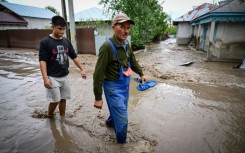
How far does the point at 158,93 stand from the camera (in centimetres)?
523

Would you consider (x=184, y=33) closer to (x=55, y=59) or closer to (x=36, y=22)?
(x=55, y=59)

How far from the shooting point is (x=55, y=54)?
286 cm

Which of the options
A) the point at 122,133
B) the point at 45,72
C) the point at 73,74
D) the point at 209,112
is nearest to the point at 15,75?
the point at 73,74

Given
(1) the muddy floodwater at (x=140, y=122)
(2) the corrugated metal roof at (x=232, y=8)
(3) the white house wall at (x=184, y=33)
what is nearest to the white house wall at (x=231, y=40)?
(2) the corrugated metal roof at (x=232, y=8)

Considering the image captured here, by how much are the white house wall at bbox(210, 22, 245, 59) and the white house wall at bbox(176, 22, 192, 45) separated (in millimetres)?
12289

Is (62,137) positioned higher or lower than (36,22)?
lower

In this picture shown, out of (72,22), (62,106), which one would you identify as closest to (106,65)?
(62,106)

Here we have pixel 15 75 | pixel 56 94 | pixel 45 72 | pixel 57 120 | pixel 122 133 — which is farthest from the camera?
pixel 15 75

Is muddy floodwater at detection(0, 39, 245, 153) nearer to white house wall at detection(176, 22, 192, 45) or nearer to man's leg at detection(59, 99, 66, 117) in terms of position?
man's leg at detection(59, 99, 66, 117)

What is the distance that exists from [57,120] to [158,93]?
2.99 m

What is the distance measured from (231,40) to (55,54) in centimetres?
1082

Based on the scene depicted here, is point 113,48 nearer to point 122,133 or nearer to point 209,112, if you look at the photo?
point 122,133

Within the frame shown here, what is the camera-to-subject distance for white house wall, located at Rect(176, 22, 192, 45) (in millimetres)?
22547

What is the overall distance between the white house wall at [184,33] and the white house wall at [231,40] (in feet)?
40.3
